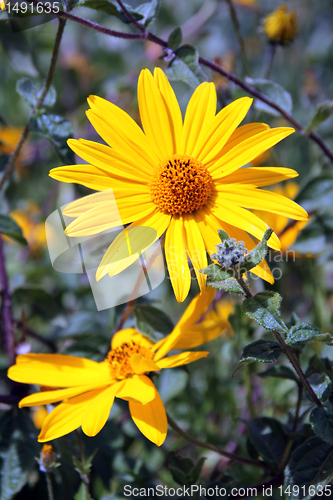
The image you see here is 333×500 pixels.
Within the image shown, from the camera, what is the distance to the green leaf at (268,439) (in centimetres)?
81

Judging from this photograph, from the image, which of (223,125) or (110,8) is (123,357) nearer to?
(223,125)

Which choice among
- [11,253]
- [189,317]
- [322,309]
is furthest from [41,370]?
[11,253]

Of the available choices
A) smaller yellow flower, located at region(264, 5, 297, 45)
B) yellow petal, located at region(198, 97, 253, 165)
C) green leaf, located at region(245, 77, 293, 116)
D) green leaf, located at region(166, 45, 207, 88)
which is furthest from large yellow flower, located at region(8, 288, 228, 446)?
smaller yellow flower, located at region(264, 5, 297, 45)

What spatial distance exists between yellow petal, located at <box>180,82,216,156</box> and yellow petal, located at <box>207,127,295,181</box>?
5cm

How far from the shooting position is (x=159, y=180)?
79cm

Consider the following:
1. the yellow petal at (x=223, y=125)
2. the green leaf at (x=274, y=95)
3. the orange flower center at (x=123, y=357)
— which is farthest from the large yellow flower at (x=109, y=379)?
the green leaf at (x=274, y=95)

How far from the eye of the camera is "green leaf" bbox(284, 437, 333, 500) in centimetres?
69

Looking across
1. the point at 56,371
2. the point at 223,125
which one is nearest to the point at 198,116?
the point at 223,125

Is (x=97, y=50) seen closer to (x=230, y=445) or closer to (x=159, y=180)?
(x=159, y=180)

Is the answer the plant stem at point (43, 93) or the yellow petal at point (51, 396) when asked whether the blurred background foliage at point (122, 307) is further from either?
the yellow petal at point (51, 396)

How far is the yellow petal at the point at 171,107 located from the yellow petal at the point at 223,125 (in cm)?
5

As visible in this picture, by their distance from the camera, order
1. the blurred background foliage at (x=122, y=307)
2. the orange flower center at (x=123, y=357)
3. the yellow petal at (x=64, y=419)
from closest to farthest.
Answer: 1. the yellow petal at (x=64, y=419)
2. the orange flower center at (x=123, y=357)
3. the blurred background foliage at (x=122, y=307)

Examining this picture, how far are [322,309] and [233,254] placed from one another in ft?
2.61

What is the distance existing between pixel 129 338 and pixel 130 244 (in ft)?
0.83
